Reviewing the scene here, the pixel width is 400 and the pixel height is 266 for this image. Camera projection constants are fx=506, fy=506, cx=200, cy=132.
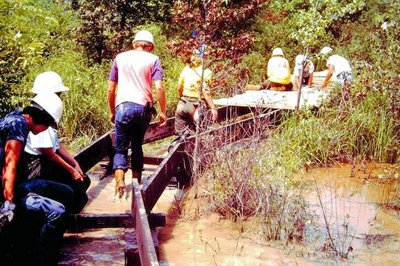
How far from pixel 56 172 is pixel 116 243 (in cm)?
95

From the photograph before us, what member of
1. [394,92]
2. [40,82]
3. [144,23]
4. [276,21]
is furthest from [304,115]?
[276,21]

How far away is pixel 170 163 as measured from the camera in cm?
616

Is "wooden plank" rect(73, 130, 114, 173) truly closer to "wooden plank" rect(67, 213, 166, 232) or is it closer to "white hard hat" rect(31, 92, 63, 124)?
"wooden plank" rect(67, 213, 166, 232)

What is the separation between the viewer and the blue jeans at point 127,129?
240 inches

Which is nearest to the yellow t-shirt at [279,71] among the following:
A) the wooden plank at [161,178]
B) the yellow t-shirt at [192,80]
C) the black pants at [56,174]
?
the yellow t-shirt at [192,80]

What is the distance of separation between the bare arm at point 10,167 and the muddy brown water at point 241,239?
4.01ft

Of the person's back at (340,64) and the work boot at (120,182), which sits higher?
the person's back at (340,64)

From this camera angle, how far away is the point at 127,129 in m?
6.18

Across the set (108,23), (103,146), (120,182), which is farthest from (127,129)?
(108,23)

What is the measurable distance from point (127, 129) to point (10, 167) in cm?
256

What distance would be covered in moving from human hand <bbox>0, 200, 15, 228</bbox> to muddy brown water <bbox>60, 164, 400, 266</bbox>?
1184 millimetres

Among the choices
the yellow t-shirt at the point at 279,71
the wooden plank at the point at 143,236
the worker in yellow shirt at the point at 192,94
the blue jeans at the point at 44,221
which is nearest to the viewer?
the wooden plank at the point at 143,236

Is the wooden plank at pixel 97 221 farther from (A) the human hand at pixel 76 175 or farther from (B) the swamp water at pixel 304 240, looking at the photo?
(B) the swamp water at pixel 304 240

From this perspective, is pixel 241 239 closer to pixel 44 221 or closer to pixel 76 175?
pixel 76 175
